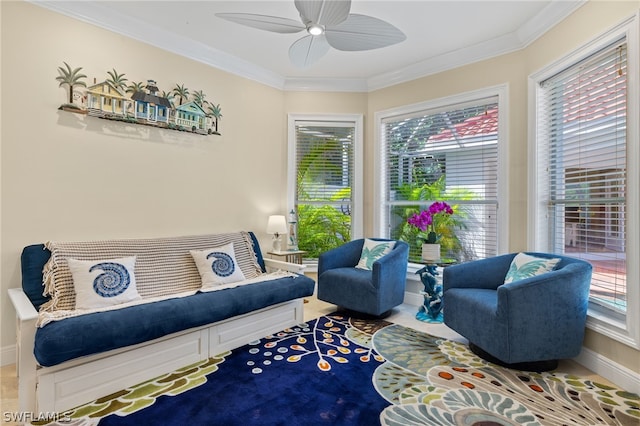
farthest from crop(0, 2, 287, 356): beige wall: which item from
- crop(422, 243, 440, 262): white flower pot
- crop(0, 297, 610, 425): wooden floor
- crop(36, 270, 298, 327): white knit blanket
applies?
crop(422, 243, 440, 262): white flower pot

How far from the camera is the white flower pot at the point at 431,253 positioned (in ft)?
11.6

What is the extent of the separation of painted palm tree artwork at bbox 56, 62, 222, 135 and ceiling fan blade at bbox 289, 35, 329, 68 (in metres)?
1.32

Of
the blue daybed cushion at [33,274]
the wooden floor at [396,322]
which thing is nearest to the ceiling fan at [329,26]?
the blue daybed cushion at [33,274]

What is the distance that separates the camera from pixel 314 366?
2.49 metres

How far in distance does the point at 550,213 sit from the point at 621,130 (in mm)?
910

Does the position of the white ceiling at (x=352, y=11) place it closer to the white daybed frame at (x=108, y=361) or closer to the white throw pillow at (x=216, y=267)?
the white throw pillow at (x=216, y=267)

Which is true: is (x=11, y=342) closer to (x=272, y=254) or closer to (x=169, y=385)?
(x=169, y=385)

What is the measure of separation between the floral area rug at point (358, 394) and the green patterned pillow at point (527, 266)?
0.70 metres

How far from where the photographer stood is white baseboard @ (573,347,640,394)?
216cm

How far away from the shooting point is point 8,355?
2.54 metres

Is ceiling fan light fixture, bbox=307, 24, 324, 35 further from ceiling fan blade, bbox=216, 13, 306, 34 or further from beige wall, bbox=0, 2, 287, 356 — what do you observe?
beige wall, bbox=0, 2, 287, 356

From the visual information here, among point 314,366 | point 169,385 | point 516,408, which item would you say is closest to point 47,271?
point 169,385

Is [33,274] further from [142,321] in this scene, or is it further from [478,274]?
[478,274]

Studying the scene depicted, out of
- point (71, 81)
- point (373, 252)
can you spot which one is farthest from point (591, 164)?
point (71, 81)
